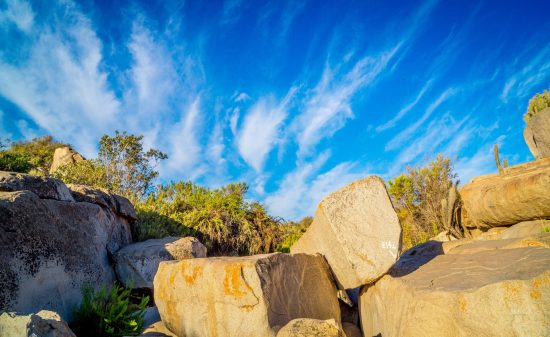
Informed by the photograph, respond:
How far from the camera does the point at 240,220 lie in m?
10.8

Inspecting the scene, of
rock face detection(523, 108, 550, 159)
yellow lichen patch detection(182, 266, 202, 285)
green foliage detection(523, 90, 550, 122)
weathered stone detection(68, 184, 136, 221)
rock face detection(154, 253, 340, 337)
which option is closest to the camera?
rock face detection(154, 253, 340, 337)

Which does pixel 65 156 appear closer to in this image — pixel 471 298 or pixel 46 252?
pixel 46 252

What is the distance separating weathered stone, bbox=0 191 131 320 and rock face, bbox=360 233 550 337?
4.12 m

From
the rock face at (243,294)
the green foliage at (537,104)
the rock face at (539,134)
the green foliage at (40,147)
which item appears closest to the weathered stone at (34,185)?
the rock face at (243,294)

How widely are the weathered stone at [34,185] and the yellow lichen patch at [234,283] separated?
3.92m

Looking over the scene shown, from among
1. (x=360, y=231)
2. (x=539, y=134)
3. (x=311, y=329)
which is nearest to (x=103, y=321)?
(x=311, y=329)

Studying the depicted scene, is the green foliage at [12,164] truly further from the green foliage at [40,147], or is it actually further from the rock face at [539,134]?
the rock face at [539,134]

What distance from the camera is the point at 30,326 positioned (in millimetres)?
2232

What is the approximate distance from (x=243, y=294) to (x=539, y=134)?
1528cm

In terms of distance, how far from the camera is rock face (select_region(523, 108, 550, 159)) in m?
12.8

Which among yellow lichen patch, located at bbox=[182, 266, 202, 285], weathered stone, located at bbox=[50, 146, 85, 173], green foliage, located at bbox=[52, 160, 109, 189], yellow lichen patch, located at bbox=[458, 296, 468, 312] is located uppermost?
weathered stone, located at bbox=[50, 146, 85, 173]

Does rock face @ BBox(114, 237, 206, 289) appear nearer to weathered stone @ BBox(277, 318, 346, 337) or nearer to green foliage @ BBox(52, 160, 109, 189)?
weathered stone @ BBox(277, 318, 346, 337)

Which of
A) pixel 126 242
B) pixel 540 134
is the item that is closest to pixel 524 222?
pixel 540 134

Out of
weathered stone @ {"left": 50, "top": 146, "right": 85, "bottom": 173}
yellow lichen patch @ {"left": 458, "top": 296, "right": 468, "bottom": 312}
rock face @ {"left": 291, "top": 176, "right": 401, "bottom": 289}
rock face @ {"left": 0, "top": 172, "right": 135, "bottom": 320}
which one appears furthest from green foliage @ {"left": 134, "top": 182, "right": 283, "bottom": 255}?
weathered stone @ {"left": 50, "top": 146, "right": 85, "bottom": 173}
